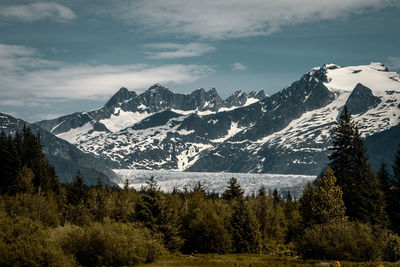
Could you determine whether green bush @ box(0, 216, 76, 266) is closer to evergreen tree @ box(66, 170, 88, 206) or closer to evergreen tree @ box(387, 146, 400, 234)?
evergreen tree @ box(387, 146, 400, 234)

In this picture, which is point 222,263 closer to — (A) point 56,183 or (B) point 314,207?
(B) point 314,207

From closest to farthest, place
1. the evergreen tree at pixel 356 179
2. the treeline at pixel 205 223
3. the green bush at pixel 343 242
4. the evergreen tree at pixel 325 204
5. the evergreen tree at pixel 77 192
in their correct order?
the treeline at pixel 205 223, the green bush at pixel 343 242, the evergreen tree at pixel 325 204, the evergreen tree at pixel 356 179, the evergreen tree at pixel 77 192

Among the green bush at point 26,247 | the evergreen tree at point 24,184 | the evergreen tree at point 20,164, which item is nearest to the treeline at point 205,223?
the green bush at point 26,247

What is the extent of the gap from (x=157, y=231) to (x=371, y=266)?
35.9 meters

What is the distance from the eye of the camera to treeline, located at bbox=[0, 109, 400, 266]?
56.0 meters

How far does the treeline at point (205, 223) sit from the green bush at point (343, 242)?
0.43 ft

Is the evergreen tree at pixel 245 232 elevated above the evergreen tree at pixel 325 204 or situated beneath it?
situated beneath

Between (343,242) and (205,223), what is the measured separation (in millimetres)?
27954

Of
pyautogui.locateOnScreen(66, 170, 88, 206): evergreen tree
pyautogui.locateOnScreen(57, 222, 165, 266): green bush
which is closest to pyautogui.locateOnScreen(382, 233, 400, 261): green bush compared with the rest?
pyautogui.locateOnScreen(57, 222, 165, 266): green bush

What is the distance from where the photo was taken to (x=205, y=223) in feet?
263

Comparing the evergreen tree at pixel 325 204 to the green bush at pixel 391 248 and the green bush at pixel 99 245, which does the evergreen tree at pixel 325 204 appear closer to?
the green bush at pixel 391 248

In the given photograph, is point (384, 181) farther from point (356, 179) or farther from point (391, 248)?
point (391, 248)

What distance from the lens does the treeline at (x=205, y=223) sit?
56000 mm

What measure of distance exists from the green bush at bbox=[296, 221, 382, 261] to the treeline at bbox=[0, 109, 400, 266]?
0.13m
